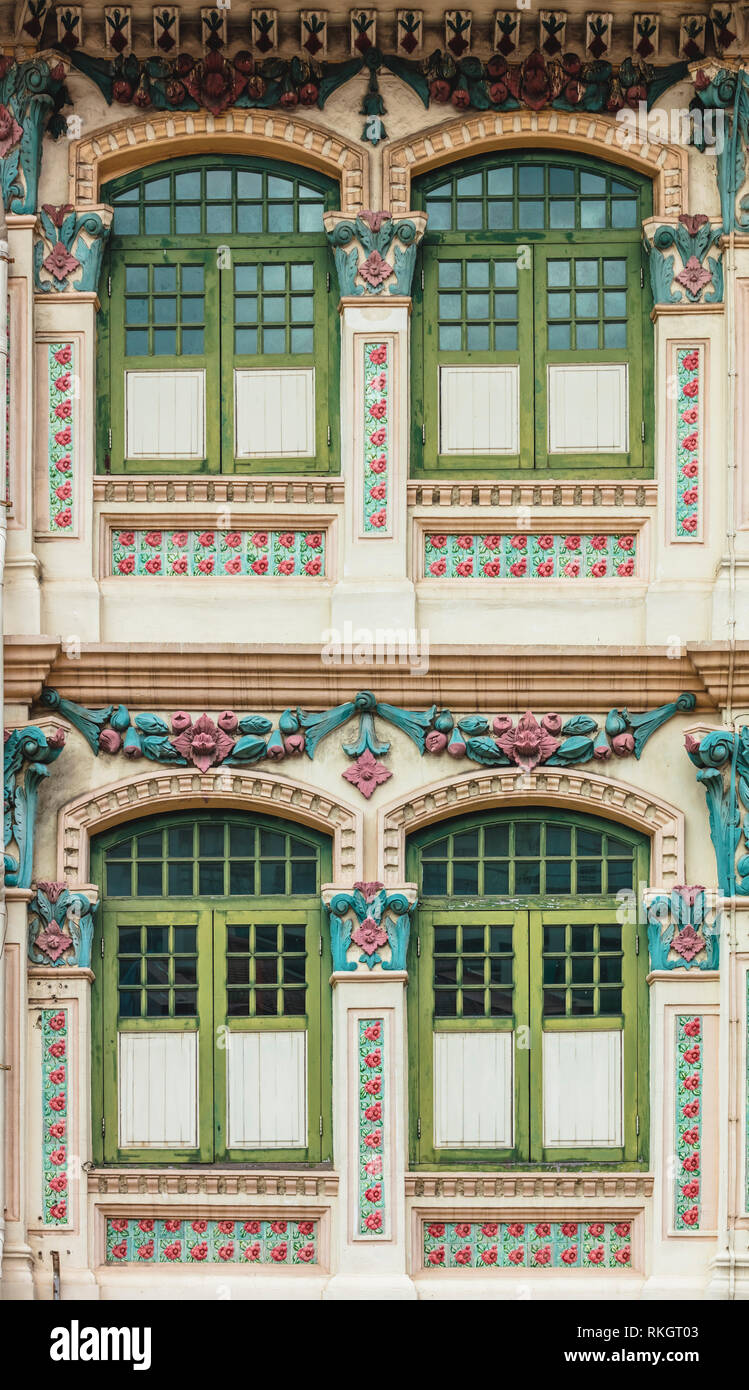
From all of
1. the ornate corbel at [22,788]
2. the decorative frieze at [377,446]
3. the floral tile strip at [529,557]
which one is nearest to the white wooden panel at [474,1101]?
the ornate corbel at [22,788]

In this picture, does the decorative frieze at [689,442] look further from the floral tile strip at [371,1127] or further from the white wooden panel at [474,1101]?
the floral tile strip at [371,1127]

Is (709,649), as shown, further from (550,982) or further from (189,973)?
(189,973)

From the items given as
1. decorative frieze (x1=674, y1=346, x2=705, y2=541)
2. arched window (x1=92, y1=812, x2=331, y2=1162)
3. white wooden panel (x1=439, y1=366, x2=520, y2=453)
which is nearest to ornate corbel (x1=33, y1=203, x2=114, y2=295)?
white wooden panel (x1=439, y1=366, x2=520, y2=453)

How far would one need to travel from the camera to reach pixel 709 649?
1858cm

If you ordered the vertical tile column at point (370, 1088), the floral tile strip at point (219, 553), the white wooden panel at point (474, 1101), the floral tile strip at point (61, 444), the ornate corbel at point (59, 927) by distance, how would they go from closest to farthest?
the vertical tile column at point (370, 1088) < the ornate corbel at point (59, 927) < the white wooden panel at point (474, 1101) < the floral tile strip at point (61, 444) < the floral tile strip at point (219, 553)

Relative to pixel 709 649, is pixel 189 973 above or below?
below

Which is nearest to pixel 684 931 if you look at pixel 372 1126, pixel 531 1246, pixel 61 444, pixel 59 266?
pixel 531 1246

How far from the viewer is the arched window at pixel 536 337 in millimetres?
19344

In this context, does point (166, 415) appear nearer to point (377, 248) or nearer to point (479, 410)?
point (377, 248)

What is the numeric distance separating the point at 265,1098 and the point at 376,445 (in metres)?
4.34

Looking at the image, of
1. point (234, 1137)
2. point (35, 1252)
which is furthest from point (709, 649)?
point (35, 1252)

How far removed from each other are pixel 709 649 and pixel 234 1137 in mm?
4384

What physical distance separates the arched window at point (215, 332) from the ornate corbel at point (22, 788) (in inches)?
79.0

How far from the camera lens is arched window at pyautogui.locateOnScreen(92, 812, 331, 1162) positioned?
1864 cm
